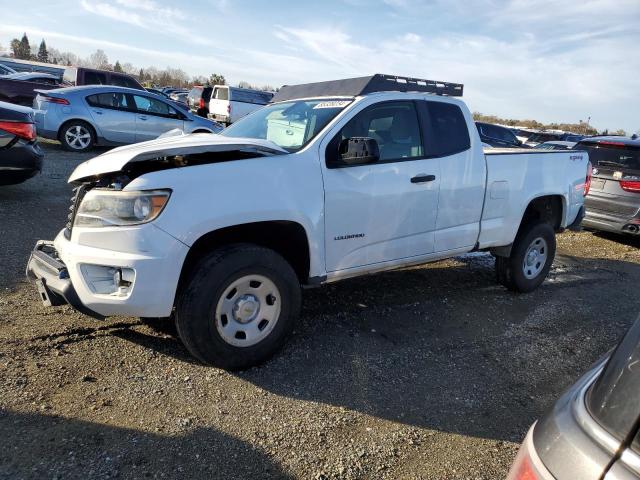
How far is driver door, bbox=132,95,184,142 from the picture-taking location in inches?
494

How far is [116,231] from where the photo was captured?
3150 millimetres

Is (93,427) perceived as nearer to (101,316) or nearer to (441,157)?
(101,316)

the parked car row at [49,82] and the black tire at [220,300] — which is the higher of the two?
the parked car row at [49,82]

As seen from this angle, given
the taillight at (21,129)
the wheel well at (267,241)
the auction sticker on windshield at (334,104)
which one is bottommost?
the wheel well at (267,241)

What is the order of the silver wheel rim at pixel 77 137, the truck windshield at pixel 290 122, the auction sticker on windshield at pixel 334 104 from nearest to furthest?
the truck windshield at pixel 290 122, the auction sticker on windshield at pixel 334 104, the silver wheel rim at pixel 77 137

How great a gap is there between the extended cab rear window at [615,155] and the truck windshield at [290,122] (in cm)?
623

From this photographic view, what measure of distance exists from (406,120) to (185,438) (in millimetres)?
3075

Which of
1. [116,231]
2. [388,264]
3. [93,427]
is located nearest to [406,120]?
[388,264]

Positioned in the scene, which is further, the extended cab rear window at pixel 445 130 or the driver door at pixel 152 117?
the driver door at pixel 152 117

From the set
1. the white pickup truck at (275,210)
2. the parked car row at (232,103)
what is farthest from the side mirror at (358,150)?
the parked car row at (232,103)

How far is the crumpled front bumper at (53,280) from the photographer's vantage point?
327cm

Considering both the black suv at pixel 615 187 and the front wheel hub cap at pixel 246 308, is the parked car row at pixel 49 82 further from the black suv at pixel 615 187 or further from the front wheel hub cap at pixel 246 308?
the front wheel hub cap at pixel 246 308

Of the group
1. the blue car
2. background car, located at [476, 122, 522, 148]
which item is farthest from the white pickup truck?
background car, located at [476, 122, 522, 148]

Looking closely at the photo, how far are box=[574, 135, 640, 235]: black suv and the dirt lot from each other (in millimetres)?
3446
